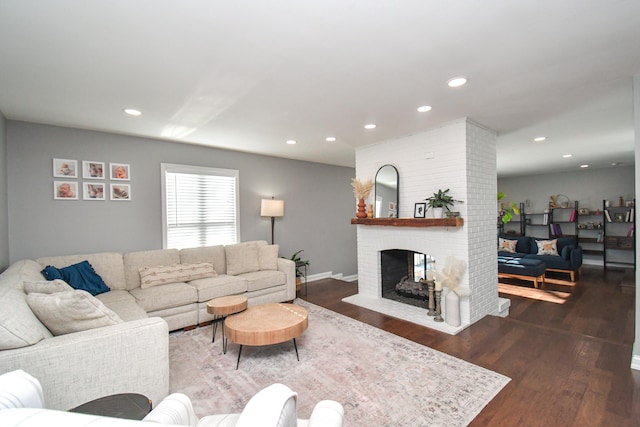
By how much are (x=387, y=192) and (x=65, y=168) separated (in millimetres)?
4176

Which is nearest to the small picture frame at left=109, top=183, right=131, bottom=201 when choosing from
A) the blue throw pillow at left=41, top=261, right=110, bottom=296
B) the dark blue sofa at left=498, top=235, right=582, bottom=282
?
the blue throw pillow at left=41, top=261, right=110, bottom=296

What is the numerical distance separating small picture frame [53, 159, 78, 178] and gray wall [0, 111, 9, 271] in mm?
422

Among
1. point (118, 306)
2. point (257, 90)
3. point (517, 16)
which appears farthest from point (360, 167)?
point (118, 306)

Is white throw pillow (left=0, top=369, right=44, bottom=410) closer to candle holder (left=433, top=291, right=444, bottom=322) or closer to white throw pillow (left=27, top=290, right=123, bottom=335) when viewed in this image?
white throw pillow (left=27, top=290, right=123, bottom=335)

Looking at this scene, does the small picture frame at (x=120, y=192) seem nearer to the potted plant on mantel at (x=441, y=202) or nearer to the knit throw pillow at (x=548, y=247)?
the potted plant on mantel at (x=441, y=202)

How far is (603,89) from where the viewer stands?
266cm

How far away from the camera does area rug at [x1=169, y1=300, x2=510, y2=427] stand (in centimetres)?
205

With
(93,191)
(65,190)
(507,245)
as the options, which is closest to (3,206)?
(65,190)

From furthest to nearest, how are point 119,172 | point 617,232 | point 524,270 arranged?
point 617,232 → point 524,270 → point 119,172

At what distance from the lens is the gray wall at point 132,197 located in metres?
3.45

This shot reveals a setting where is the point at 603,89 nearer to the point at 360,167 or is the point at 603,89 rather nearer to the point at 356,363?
the point at 360,167

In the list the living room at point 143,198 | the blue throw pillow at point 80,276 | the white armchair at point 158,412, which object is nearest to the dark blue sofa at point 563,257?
the living room at point 143,198

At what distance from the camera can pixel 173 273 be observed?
385 cm

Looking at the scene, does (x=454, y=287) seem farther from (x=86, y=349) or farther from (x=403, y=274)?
(x=86, y=349)
